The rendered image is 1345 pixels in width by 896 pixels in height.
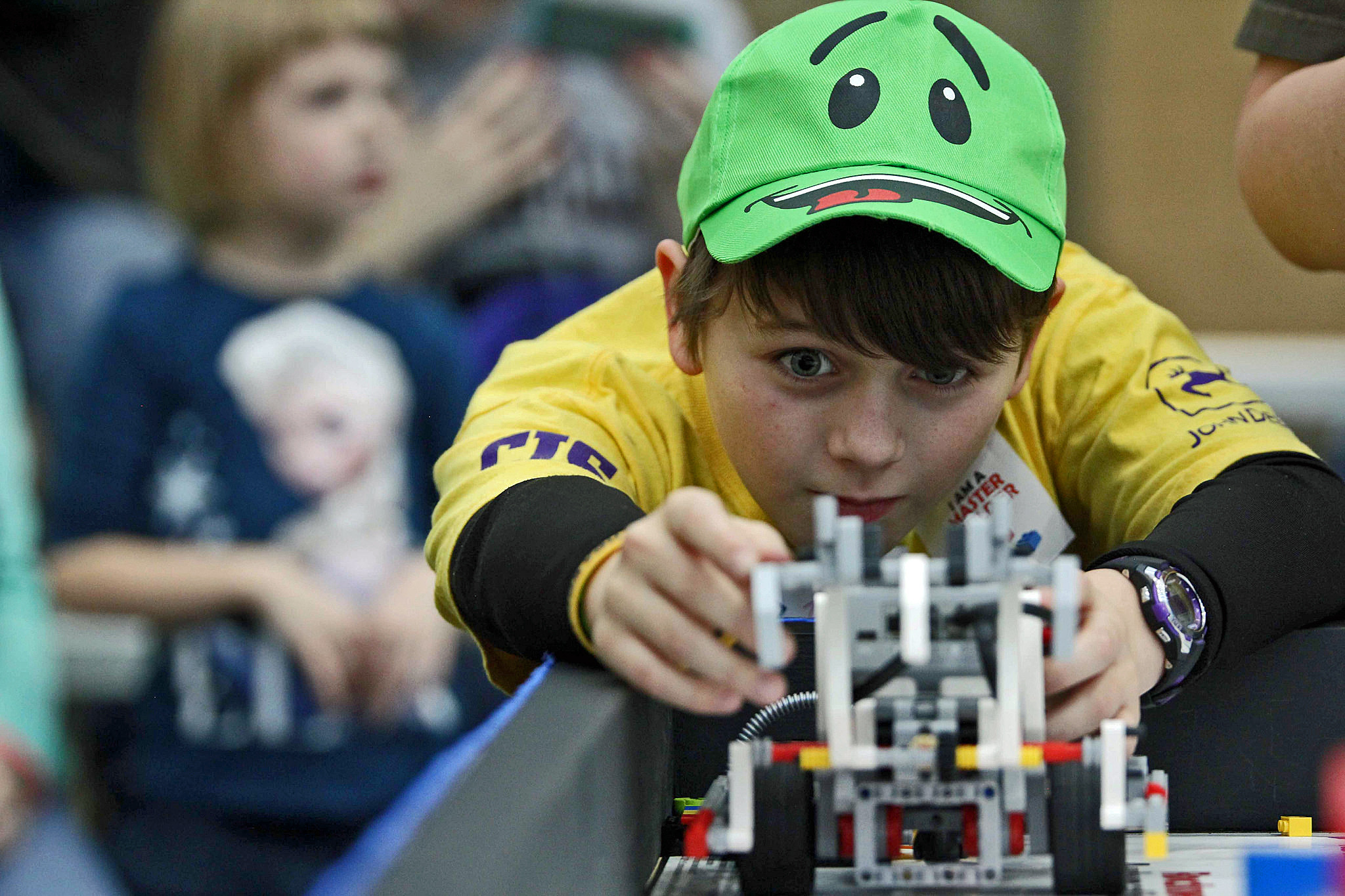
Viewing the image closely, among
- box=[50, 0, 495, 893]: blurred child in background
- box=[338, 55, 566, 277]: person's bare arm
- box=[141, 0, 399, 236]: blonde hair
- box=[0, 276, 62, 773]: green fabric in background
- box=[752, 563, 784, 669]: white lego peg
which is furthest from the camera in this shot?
box=[338, 55, 566, 277]: person's bare arm

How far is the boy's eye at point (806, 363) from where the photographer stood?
0.95 meters

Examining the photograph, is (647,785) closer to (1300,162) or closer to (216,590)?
(1300,162)

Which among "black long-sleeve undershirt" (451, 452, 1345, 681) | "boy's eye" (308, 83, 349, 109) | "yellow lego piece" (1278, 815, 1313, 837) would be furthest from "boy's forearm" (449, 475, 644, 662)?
"boy's eye" (308, 83, 349, 109)

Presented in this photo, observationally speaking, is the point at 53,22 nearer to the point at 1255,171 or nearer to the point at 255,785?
the point at 255,785

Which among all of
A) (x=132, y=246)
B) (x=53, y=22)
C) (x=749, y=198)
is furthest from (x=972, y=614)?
(x=53, y=22)

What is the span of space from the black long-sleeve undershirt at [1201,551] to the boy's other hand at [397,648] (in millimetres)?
1395

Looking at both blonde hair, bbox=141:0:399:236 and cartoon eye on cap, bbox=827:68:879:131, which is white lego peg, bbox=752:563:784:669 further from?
blonde hair, bbox=141:0:399:236

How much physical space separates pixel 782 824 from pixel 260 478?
173 cm

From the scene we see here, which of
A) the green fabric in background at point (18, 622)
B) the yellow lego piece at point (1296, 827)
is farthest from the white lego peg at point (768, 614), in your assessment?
the green fabric in background at point (18, 622)

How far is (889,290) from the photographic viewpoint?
93cm

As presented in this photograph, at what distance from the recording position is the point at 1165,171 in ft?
9.52

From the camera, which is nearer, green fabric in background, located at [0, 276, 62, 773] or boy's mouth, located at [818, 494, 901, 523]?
boy's mouth, located at [818, 494, 901, 523]

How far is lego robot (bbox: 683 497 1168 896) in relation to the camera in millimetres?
667

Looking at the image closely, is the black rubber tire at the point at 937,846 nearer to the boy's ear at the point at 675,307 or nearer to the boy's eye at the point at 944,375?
the boy's eye at the point at 944,375
